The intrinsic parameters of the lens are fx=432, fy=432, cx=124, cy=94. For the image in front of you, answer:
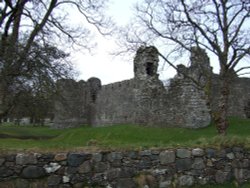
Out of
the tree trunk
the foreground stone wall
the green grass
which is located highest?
the tree trunk

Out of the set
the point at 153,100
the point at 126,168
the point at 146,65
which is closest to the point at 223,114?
the point at 153,100

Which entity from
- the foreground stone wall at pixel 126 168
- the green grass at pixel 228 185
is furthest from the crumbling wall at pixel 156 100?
the green grass at pixel 228 185

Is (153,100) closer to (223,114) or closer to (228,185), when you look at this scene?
(223,114)

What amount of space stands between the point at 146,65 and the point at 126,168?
2095 cm

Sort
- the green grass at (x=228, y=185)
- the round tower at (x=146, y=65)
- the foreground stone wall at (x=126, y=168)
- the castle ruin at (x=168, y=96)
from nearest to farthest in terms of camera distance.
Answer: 1. the foreground stone wall at (x=126, y=168)
2. the green grass at (x=228, y=185)
3. the castle ruin at (x=168, y=96)
4. the round tower at (x=146, y=65)

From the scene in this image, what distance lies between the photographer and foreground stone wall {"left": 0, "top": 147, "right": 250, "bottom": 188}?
861cm

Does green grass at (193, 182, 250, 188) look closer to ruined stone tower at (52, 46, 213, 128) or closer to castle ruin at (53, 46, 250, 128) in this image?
castle ruin at (53, 46, 250, 128)

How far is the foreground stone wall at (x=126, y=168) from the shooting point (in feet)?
28.2

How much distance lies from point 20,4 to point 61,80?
4791 millimetres

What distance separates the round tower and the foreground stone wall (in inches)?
758

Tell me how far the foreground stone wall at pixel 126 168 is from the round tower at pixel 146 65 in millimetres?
19242

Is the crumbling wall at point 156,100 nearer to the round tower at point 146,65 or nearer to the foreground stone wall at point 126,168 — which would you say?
the round tower at point 146,65

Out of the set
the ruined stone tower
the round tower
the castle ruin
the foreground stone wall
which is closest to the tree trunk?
the castle ruin

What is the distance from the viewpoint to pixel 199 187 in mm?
9781
